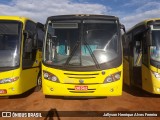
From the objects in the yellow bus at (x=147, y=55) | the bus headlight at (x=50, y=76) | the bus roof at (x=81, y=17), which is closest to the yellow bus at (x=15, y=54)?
the bus roof at (x=81, y=17)

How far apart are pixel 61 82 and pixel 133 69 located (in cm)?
479

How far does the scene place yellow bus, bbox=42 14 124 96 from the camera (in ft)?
27.6

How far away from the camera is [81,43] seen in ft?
28.5

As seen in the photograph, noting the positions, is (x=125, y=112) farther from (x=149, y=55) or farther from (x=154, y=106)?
(x=149, y=55)

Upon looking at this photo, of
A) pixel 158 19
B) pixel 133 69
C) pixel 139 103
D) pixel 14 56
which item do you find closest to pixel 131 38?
pixel 133 69

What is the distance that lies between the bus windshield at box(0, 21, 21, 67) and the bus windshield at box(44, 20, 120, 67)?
1.26m

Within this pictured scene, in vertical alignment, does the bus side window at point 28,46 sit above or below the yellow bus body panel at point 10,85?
above

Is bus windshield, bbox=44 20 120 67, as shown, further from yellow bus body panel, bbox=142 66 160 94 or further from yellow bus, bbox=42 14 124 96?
yellow bus body panel, bbox=142 66 160 94

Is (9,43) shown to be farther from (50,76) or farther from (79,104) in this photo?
(79,104)

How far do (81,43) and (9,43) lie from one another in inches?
108

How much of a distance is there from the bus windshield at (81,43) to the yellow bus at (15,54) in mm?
1023

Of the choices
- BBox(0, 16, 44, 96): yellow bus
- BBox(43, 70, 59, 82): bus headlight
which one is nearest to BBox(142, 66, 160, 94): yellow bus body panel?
BBox(43, 70, 59, 82): bus headlight

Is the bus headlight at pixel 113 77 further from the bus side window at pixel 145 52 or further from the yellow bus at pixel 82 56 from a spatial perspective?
the bus side window at pixel 145 52

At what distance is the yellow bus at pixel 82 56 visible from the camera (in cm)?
841
